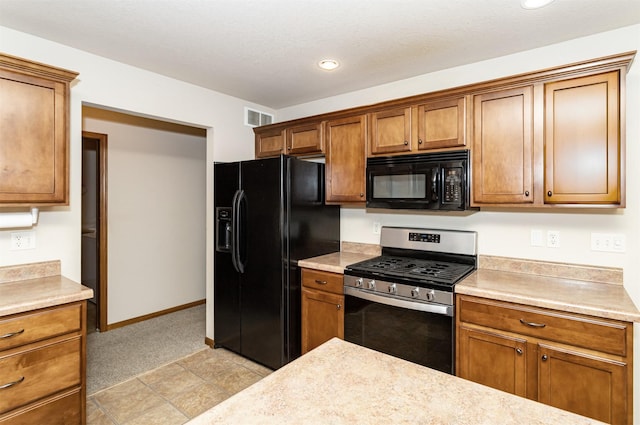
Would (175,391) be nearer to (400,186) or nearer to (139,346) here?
(139,346)

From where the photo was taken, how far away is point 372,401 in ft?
3.03

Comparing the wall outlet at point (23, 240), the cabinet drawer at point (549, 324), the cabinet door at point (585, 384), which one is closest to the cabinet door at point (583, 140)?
the cabinet drawer at point (549, 324)

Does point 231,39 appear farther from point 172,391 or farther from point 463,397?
point 172,391

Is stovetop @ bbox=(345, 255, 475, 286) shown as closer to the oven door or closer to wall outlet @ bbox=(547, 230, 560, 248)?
the oven door

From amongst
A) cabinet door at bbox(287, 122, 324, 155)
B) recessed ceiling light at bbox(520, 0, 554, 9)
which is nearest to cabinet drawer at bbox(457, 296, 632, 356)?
recessed ceiling light at bbox(520, 0, 554, 9)

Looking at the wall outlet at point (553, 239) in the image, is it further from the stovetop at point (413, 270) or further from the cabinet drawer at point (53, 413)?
the cabinet drawer at point (53, 413)

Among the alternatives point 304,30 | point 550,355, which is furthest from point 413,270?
point 304,30

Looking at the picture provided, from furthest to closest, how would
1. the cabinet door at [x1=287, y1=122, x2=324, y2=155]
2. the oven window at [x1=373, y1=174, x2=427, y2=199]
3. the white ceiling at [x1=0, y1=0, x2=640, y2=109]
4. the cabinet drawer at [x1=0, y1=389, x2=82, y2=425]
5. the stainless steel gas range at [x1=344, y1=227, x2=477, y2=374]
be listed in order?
the cabinet door at [x1=287, y1=122, x2=324, y2=155], the oven window at [x1=373, y1=174, x2=427, y2=199], the stainless steel gas range at [x1=344, y1=227, x2=477, y2=374], the white ceiling at [x1=0, y1=0, x2=640, y2=109], the cabinet drawer at [x1=0, y1=389, x2=82, y2=425]

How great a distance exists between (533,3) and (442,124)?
34.0 inches

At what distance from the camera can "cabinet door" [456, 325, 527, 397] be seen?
196 centimetres

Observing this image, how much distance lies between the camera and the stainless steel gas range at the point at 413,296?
2213 millimetres

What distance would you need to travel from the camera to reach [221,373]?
9.61ft

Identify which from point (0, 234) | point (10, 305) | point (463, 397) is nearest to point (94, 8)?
point (0, 234)

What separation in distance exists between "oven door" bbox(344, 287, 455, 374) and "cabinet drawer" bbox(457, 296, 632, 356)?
0.55 ft
